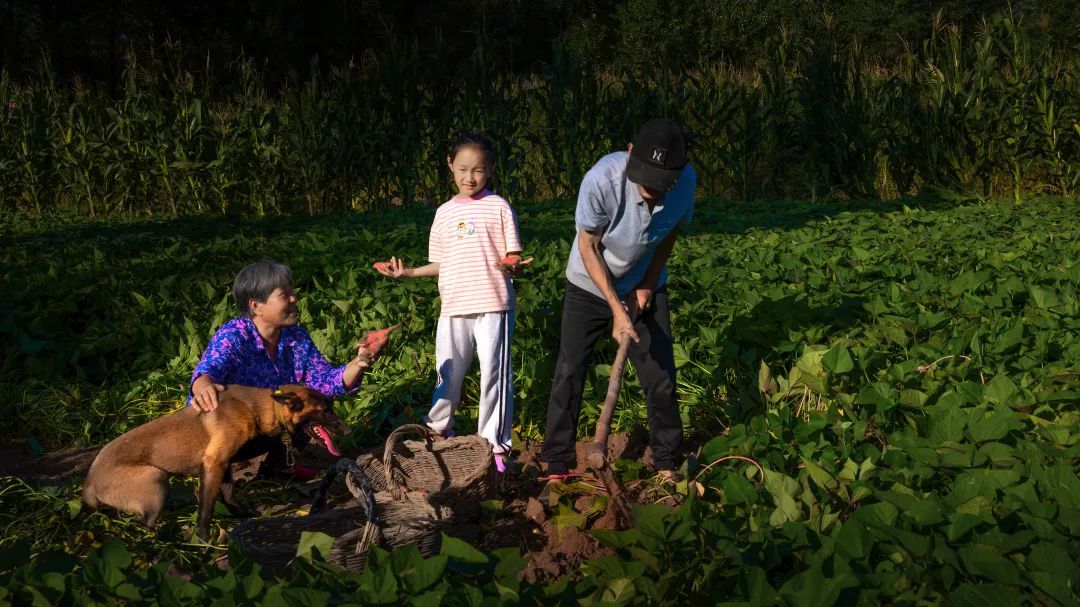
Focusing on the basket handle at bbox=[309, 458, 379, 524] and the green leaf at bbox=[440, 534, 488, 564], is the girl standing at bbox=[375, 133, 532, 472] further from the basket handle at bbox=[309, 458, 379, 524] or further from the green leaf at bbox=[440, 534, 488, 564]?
the green leaf at bbox=[440, 534, 488, 564]

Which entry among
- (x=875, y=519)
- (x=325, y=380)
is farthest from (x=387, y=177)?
(x=875, y=519)

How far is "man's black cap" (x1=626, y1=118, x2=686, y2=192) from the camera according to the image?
11.9 ft

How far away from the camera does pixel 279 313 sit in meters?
4.14

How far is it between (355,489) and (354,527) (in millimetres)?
332

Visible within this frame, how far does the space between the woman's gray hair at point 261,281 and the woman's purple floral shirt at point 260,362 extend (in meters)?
0.16

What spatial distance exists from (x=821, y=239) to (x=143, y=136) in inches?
442

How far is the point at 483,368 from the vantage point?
177 inches

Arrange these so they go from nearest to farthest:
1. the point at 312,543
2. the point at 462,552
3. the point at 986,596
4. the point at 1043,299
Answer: the point at 986,596
the point at 462,552
the point at 312,543
the point at 1043,299

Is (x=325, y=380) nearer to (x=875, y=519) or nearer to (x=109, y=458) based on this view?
(x=109, y=458)

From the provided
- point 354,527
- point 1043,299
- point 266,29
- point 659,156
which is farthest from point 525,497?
point 266,29

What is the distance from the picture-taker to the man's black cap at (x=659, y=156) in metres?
3.63

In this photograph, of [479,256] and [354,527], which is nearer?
[354,527]

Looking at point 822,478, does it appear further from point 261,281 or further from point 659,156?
point 261,281

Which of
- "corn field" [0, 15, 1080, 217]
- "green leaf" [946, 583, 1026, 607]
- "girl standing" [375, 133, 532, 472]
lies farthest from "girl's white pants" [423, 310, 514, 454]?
"corn field" [0, 15, 1080, 217]
